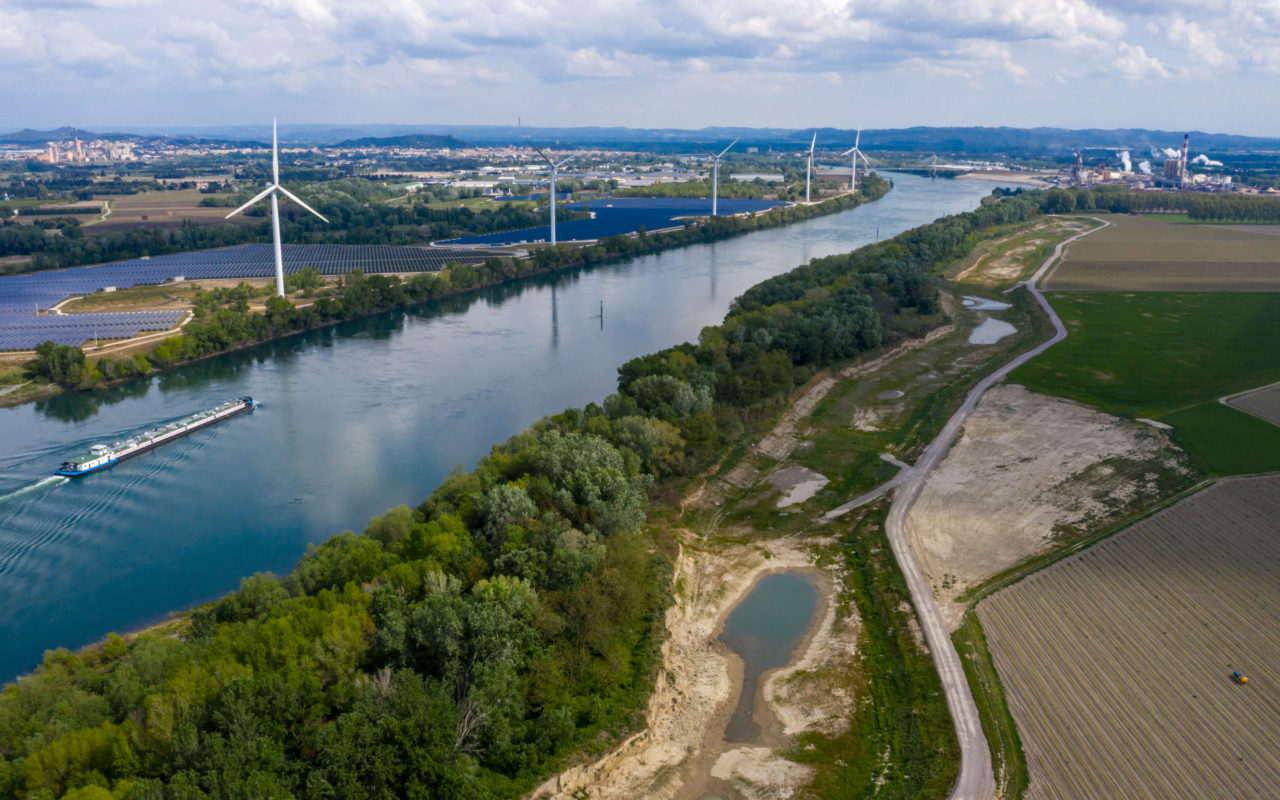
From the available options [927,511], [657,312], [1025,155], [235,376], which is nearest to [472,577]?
[927,511]

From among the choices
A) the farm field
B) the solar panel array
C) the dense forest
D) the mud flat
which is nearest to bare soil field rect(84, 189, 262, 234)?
the solar panel array

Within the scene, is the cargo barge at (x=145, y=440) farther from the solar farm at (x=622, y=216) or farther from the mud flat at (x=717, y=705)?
the solar farm at (x=622, y=216)

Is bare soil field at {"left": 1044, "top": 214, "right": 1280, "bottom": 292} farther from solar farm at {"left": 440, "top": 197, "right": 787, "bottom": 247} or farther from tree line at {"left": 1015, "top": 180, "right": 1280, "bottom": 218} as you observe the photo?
solar farm at {"left": 440, "top": 197, "right": 787, "bottom": 247}

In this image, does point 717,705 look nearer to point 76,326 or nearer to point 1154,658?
point 1154,658

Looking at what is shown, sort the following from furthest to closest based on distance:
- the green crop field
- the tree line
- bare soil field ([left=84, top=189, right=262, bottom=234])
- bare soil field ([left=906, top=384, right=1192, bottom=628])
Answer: the tree line → bare soil field ([left=84, top=189, right=262, bottom=234]) → the green crop field → bare soil field ([left=906, top=384, right=1192, bottom=628])

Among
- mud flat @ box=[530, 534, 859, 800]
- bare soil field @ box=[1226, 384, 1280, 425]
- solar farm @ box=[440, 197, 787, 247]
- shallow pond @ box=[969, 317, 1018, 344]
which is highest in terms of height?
solar farm @ box=[440, 197, 787, 247]

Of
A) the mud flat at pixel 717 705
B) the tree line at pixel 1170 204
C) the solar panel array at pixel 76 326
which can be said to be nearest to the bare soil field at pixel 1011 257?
the tree line at pixel 1170 204

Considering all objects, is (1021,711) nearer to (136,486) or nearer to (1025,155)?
(136,486)
